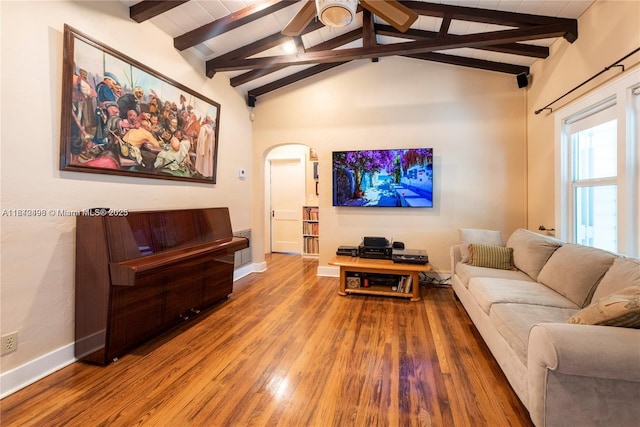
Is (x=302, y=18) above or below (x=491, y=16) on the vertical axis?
below

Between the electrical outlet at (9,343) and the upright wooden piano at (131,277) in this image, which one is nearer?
the electrical outlet at (9,343)

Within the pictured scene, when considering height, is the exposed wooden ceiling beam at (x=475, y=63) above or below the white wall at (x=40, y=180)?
above

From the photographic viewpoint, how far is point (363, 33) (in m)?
3.10

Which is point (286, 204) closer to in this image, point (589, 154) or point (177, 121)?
point (177, 121)

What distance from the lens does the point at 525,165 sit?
3.70 metres

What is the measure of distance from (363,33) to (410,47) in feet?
1.81

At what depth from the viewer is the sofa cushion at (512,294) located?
6.50ft

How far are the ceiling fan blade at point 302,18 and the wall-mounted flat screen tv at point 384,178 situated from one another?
2074 millimetres

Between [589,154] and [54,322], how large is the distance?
15.8 ft

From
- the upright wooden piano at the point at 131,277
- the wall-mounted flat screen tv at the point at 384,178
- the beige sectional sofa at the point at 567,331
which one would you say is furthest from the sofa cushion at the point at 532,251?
the upright wooden piano at the point at 131,277

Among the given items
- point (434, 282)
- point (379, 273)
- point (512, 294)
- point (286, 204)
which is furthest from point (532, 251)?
point (286, 204)

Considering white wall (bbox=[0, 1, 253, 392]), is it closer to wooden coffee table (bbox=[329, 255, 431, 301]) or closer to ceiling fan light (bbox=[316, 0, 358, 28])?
ceiling fan light (bbox=[316, 0, 358, 28])

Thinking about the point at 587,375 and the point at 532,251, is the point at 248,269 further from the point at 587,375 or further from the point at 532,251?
the point at 587,375

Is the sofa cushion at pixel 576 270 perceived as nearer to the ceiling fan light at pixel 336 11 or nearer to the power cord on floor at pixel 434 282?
the power cord on floor at pixel 434 282
